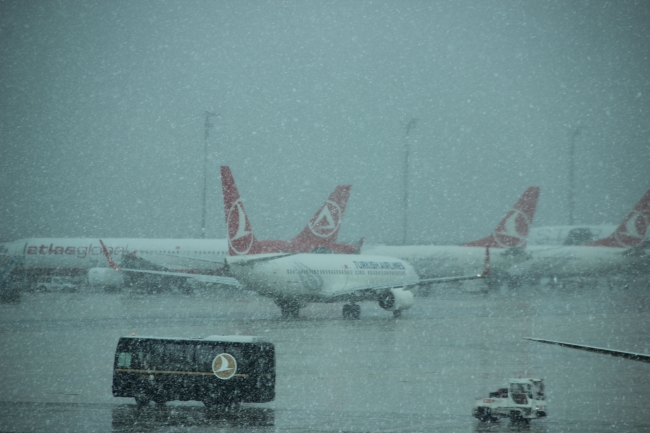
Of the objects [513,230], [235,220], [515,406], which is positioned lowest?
[515,406]

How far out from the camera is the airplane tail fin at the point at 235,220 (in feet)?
130

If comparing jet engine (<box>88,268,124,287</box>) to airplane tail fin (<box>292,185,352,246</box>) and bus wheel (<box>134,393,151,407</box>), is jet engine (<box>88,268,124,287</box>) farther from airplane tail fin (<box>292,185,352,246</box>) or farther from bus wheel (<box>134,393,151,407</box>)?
bus wheel (<box>134,393,151,407</box>)

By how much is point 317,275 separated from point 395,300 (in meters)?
5.03

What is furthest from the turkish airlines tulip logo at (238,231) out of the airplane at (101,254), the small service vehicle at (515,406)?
the small service vehicle at (515,406)

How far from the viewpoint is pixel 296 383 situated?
1975cm

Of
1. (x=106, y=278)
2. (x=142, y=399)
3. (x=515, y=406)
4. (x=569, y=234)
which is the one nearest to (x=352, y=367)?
(x=142, y=399)

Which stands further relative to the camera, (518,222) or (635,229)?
(635,229)

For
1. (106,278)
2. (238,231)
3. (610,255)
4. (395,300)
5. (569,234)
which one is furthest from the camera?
(569,234)

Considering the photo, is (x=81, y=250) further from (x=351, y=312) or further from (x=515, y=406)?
(x=515, y=406)

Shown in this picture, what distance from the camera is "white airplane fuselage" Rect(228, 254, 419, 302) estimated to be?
38.6 meters

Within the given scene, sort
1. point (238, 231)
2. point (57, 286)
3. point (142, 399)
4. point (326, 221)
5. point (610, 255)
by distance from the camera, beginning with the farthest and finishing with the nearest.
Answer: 1. point (610, 255)
2. point (57, 286)
3. point (326, 221)
4. point (238, 231)
5. point (142, 399)

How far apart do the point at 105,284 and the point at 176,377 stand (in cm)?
5267

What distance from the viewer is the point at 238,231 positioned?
3978cm

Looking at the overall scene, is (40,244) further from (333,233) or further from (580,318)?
(580,318)
